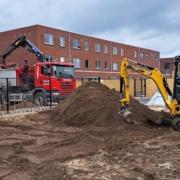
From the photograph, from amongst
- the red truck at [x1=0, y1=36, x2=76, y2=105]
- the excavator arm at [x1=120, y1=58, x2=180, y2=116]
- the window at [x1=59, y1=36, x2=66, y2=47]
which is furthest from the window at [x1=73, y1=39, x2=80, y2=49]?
the excavator arm at [x1=120, y1=58, x2=180, y2=116]

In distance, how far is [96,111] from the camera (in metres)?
15.3

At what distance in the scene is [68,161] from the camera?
27.2 ft

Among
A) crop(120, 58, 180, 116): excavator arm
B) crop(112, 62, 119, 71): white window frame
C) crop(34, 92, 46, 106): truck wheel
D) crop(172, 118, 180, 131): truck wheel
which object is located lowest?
crop(172, 118, 180, 131): truck wheel

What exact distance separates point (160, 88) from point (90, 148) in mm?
5121

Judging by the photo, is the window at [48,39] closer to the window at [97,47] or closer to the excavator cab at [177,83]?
the window at [97,47]

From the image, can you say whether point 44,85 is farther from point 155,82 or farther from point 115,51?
point 115,51

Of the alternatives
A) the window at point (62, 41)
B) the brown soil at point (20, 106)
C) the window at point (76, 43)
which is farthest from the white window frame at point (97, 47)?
the brown soil at point (20, 106)

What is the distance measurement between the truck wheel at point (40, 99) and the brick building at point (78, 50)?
21.2 meters

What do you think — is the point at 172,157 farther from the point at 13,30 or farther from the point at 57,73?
the point at 13,30

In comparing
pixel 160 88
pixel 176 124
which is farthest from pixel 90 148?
pixel 160 88

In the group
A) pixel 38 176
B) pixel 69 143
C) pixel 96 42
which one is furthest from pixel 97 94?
pixel 96 42

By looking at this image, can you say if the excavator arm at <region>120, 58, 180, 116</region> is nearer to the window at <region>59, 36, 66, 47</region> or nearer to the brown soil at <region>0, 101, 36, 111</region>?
the brown soil at <region>0, 101, 36, 111</region>

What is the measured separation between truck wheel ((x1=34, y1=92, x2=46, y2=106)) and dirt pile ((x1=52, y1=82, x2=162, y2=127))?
6090 mm

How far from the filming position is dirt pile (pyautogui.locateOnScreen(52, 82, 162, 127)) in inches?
576
